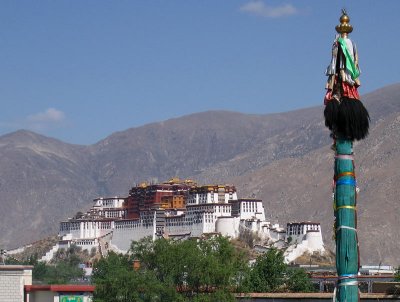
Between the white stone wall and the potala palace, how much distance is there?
10428 cm

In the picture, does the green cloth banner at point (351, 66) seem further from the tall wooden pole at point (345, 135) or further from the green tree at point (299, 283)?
the green tree at point (299, 283)

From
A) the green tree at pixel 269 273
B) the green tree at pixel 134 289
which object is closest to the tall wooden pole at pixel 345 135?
the green tree at pixel 134 289

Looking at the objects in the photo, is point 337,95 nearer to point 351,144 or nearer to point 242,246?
point 351,144

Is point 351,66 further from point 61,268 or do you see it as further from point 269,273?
point 61,268

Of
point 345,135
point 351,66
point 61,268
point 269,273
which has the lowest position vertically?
point 269,273

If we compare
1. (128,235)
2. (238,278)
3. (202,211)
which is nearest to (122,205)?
(128,235)

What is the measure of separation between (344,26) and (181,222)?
491 ft

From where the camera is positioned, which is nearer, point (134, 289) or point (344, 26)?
point (344, 26)

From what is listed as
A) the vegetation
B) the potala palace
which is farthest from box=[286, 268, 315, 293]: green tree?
the potala palace

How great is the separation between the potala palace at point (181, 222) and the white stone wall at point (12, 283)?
104 m

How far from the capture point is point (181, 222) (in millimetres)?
175625

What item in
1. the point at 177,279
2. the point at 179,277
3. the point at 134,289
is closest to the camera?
the point at 134,289

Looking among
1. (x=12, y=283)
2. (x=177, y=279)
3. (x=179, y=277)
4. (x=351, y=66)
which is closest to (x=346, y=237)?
(x=351, y=66)

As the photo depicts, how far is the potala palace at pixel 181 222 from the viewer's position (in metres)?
169
